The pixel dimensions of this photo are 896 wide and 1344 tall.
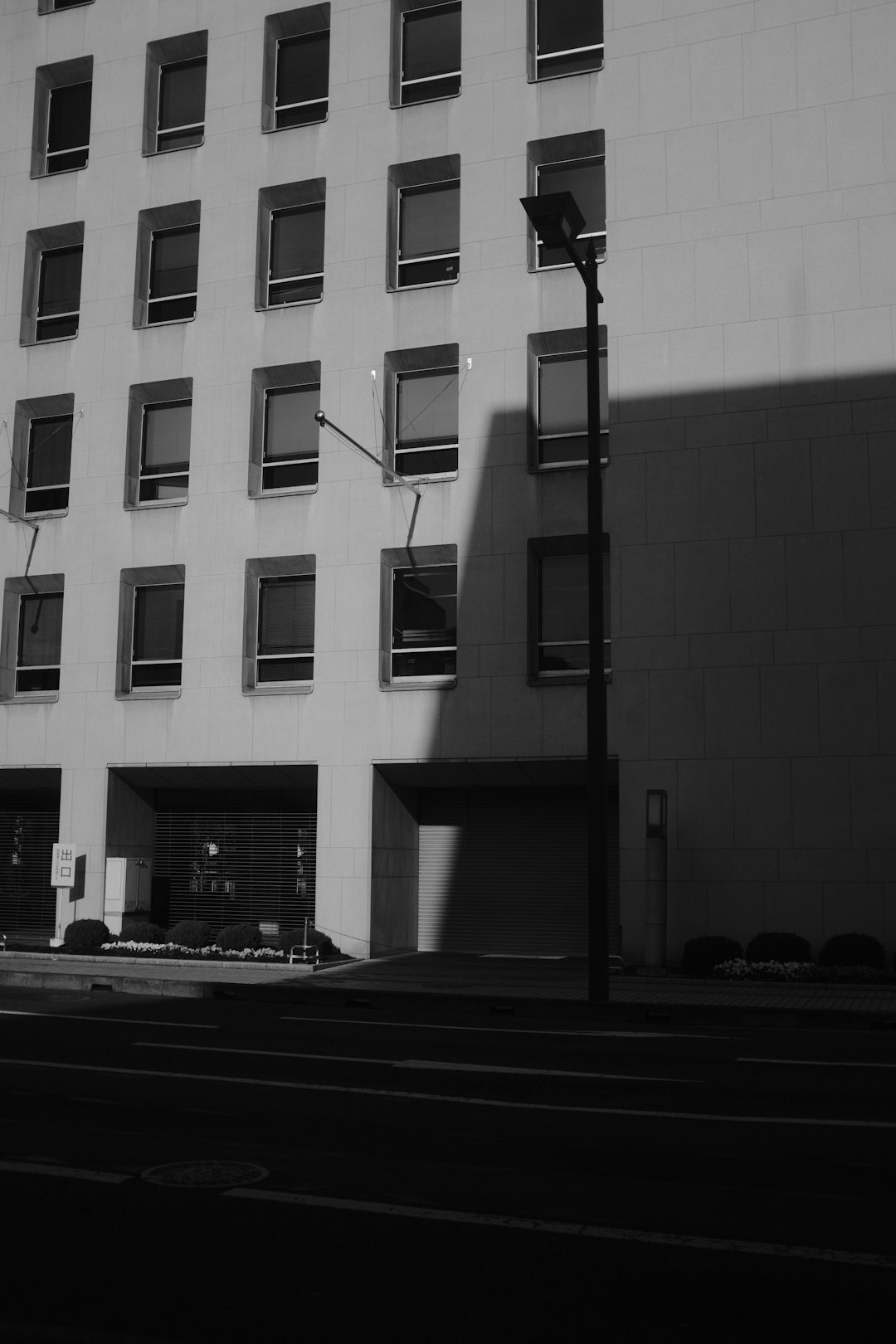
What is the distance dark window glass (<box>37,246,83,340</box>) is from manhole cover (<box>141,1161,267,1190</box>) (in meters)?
24.4

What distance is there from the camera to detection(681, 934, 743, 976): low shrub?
20.6 m

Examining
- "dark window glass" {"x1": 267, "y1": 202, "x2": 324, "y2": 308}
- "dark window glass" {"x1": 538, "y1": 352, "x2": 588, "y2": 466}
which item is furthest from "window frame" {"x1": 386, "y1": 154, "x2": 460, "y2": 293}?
"dark window glass" {"x1": 538, "y1": 352, "x2": 588, "y2": 466}

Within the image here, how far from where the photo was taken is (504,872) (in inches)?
1000

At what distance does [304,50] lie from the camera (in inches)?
1099

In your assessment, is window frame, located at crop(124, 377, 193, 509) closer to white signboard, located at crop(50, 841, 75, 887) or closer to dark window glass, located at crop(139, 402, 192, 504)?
dark window glass, located at crop(139, 402, 192, 504)

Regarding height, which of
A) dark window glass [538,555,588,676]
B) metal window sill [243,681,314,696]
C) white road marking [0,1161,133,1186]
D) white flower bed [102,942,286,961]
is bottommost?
white road marking [0,1161,133,1186]

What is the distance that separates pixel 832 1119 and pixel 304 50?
25.2 m

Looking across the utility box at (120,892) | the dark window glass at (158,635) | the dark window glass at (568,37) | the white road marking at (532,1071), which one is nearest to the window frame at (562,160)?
the dark window glass at (568,37)

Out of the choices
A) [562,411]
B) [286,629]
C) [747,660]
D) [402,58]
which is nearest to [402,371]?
[562,411]

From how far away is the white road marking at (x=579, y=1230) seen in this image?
5789mm

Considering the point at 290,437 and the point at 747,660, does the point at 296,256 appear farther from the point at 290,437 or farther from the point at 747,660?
the point at 747,660

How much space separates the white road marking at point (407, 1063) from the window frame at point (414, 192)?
663 inches

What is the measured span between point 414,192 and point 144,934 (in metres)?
15.1

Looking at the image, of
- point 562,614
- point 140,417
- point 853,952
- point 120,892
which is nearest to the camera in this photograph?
point 853,952
